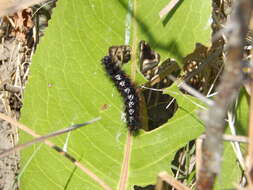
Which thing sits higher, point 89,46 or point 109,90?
point 89,46

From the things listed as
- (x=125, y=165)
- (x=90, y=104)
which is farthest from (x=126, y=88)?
(x=125, y=165)

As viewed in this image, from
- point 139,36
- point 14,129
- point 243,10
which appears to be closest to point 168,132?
point 139,36

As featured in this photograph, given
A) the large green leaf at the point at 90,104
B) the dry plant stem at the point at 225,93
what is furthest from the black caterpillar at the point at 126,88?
the dry plant stem at the point at 225,93

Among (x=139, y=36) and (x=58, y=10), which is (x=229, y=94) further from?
(x=58, y=10)

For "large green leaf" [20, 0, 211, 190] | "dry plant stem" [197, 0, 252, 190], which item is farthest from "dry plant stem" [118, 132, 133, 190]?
"dry plant stem" [197, 0, 252, 190]

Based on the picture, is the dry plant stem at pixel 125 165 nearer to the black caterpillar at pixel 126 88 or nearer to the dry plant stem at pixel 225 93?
the black caterpillar at pixel 126 88
